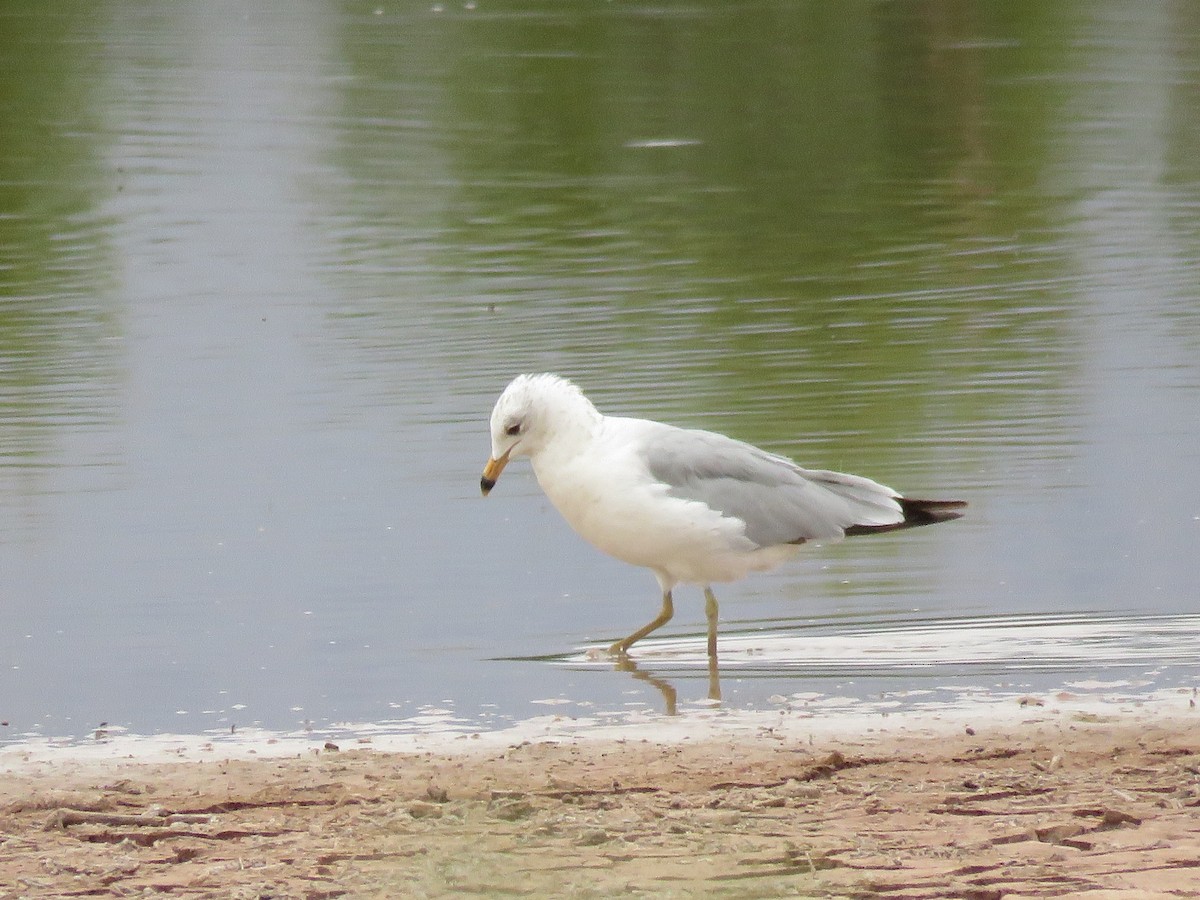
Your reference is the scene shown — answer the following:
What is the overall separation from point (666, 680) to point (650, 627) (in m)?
0.31

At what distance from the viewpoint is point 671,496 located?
265 inches

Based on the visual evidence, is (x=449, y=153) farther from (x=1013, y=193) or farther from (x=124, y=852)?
(x=124, y=852)

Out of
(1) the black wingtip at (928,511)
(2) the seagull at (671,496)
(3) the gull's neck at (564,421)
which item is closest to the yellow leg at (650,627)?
(2) the seagull at (671,496)

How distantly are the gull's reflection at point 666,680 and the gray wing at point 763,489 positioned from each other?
482 mm

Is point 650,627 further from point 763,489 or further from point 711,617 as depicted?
point 763,489

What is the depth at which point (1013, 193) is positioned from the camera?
14.6 metres

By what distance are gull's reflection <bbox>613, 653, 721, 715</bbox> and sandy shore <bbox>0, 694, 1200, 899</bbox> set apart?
0.35m

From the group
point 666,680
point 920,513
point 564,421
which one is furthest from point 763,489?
point 666,680

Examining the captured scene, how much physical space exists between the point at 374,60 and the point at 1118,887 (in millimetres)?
18803

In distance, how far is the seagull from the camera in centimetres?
670

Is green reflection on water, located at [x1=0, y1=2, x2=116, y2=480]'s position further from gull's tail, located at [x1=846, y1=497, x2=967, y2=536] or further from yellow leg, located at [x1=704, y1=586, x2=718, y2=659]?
gull's tail, located at [x1=846, y1=497, x2=967, y2=536]

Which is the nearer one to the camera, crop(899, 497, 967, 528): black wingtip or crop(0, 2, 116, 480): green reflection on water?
crop(899, 497, 967, 528): black wingtip

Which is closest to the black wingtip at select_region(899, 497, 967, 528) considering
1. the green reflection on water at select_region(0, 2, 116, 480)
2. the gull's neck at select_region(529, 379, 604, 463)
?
the gull's neck at select_region(529, 379, 604, 463)

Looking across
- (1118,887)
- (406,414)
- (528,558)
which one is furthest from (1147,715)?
(406,414)
